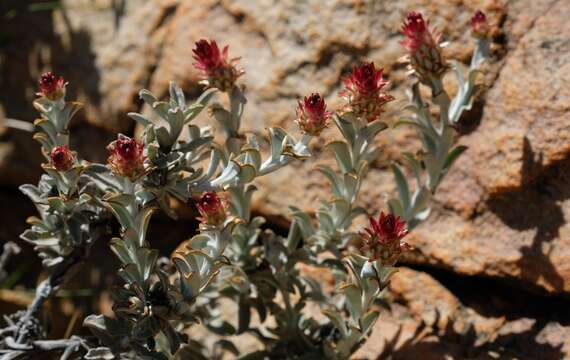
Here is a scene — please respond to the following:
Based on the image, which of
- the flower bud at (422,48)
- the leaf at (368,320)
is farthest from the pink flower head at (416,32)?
the leaf at (368,320)

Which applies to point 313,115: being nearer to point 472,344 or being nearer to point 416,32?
point 416,32

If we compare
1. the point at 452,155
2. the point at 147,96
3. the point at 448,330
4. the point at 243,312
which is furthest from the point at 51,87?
the point at 448,330

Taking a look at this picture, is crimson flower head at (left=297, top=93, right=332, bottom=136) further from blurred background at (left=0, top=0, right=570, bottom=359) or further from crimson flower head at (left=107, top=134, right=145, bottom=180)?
blurred background at (left=0, top=0, right=570, bottom=359)

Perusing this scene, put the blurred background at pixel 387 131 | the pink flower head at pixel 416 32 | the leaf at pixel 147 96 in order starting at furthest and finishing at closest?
the blurred background at pixel 387 131 → the pink flower head at pixel 416 32 → the leaf at pixel 147 96

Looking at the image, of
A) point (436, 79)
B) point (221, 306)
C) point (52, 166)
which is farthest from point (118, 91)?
point (436, 79)

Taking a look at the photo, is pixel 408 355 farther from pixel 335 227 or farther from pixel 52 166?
pixel 52 166

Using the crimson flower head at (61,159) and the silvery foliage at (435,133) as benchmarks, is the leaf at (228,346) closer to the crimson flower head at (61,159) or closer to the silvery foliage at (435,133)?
the silvery foliage at (435,133)
